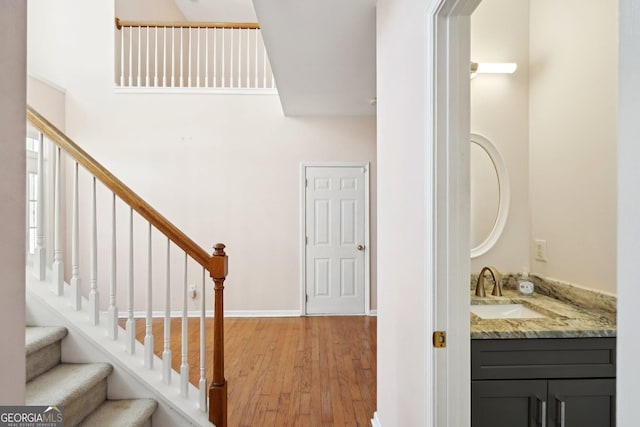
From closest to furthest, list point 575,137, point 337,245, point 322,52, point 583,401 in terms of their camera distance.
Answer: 1. point 583,401
2. point 575,137
3. point 322,52
4. point 337,245

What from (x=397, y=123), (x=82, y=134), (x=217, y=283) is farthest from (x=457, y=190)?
(x=82, y=134)

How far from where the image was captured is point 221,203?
15.1 feet

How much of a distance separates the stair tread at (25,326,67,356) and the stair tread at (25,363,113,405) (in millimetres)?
162

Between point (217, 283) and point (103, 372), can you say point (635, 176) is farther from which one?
point (103, 372)

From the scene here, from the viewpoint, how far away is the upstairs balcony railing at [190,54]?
4.52m

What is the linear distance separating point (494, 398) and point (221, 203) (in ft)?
12.8

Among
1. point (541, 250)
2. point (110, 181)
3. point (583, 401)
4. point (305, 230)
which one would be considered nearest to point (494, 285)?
point (541, 250)

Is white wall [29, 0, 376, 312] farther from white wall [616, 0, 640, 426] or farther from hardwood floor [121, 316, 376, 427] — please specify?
white wall [616, 0, 640, 426]

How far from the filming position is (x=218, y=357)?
2.00 m

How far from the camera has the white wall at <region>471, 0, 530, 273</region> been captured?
2.11 m

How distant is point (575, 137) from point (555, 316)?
36.8 inches

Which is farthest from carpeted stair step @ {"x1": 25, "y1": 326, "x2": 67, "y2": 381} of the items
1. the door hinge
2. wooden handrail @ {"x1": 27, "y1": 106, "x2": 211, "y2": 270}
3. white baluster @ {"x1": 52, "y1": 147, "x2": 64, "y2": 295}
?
the door hinge

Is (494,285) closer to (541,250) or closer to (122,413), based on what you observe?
(541,250)

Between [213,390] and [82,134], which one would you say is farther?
[82,134]
